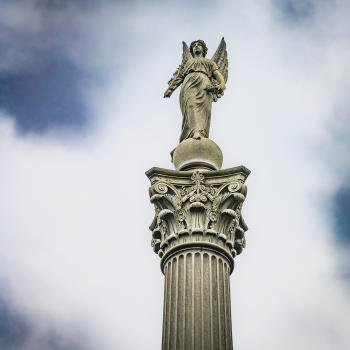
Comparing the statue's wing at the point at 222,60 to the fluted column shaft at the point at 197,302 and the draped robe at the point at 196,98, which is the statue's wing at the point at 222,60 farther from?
the fluted column shaft at the point at 197,302

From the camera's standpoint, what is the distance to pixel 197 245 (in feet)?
43.5

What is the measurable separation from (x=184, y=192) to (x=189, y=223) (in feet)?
2.68

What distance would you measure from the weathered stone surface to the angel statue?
33 cm

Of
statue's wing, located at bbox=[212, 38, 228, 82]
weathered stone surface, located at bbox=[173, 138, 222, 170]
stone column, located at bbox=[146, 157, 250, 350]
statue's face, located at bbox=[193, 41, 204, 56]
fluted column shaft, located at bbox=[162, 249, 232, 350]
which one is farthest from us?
statue's wing, located at bbox=[212, 38, 228, 82]

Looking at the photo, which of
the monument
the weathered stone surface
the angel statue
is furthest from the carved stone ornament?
the angel statue

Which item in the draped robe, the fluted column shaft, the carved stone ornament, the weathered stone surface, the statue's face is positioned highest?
the statue's face

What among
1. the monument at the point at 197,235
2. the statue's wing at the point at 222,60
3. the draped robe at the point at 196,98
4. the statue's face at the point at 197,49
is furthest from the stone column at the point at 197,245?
the statue's wing at the point at 222,60

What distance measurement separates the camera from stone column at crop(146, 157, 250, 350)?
12062mm

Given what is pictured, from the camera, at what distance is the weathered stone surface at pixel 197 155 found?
1509 centimetres

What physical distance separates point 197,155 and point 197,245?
280cm

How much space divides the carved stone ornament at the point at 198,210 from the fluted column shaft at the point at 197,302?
1.05 feet

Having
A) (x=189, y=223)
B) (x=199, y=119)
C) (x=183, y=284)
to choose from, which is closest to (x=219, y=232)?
(x=189, y=223)

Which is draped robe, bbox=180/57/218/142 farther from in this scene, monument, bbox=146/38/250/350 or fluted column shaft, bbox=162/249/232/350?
fluted column shaft, bbox=162/249/232/350

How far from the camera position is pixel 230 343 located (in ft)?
39.8
